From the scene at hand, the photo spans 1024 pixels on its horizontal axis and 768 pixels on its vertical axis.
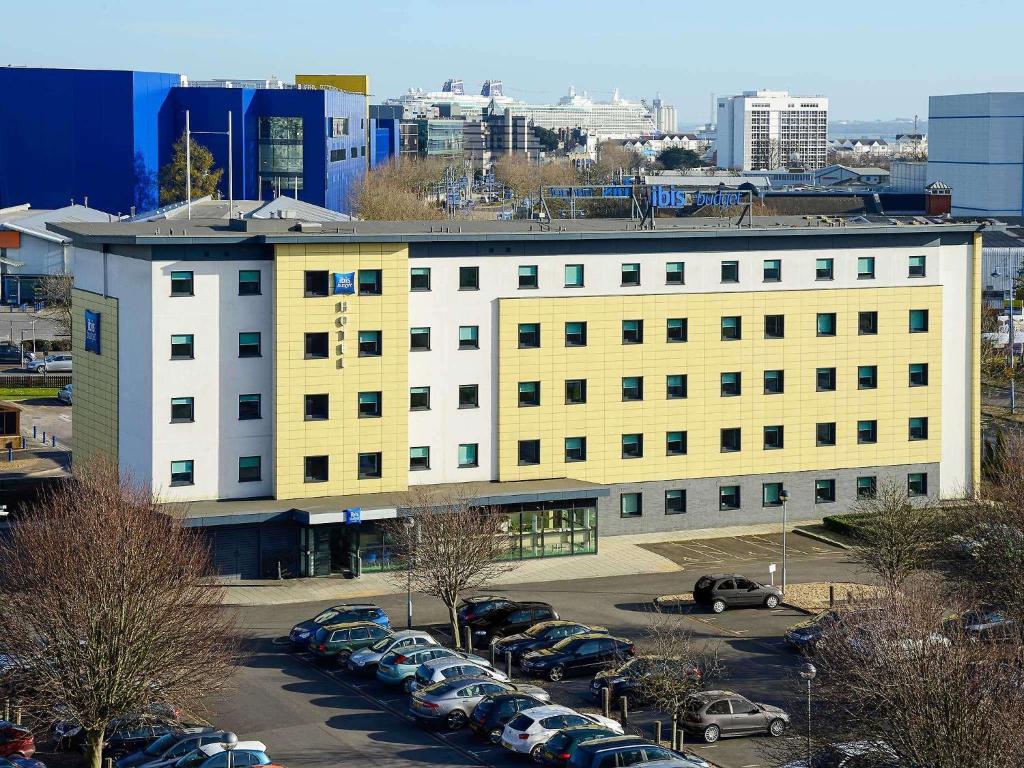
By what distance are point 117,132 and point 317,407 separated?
103 meters

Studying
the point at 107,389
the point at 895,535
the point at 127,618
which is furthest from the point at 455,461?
the point at 127,618

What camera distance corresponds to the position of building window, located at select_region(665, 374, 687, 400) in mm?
64188

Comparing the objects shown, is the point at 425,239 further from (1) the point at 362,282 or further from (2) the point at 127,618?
(2) the point at 127,618

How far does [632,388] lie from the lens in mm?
63625

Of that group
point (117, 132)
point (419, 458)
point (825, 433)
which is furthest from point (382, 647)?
point (117, 132)

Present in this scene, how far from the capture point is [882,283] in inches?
2643

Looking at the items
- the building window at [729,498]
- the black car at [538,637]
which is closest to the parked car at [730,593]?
the black car at [538,637]

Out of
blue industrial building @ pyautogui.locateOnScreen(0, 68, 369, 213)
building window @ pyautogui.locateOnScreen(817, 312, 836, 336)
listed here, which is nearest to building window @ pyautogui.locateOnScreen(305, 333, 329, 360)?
building window @ pyautogui.locateOnScreen(817, 312, 836, 336)

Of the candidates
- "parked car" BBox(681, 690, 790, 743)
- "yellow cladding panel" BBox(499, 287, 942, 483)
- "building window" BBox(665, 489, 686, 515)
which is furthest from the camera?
"building window" BBox(665, 489, 686, 515)

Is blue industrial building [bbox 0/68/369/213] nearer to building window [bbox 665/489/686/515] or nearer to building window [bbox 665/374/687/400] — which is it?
building window [bbox 665/374/687/400]

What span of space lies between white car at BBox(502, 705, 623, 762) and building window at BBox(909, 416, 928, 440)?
110 feet

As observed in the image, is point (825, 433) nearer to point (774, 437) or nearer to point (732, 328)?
point (774, 437)

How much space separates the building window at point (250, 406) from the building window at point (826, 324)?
23.0 m

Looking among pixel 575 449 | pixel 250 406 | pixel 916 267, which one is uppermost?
pixel 916 267
